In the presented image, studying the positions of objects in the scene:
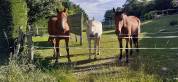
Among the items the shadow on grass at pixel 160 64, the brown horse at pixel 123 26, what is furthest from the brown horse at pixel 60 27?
the shadow on grass at pixel 160 64

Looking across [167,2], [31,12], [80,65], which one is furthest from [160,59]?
[167,2]

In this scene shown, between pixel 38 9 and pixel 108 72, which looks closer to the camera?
pixel 108 72

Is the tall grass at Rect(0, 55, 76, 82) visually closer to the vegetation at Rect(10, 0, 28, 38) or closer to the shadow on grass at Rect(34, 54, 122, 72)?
the shadow on grass at Rect(34, 54, 122, 72)

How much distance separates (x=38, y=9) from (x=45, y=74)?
46.0 ft

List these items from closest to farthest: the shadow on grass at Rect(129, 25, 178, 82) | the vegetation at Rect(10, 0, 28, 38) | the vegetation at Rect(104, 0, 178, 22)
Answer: the shadow on grass at Rect(129, 25, 178, 82) < the vegetation at Rect(10, 0, 28, 38) < the vegetation at Rect(104, 0, 178, 22)

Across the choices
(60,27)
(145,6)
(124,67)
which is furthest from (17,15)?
(145,6)

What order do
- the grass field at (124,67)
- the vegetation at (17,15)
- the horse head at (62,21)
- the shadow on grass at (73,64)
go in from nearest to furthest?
the grass field at (124,67) < the shadow on grass at (73,64) < the vegetation at (17,15) < the horse head at (62,21)

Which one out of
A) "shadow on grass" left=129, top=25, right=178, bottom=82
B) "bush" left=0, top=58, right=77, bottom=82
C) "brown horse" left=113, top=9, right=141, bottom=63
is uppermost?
"brown horse" left=113, top=9, right=141, bottom=63

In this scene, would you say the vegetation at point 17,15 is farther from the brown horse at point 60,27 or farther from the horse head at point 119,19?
the horse head at point 119,19

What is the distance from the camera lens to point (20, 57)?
45.9ft

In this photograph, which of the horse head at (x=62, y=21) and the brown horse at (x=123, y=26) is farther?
the horse head at (x=62, y=21)

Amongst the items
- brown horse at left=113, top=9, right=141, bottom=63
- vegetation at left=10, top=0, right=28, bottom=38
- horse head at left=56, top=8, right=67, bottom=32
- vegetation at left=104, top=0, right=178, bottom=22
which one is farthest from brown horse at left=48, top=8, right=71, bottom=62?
vegetation at left=104, top=0, right=178, bottom=22

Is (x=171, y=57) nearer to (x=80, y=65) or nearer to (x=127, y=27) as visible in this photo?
(x=127, y=27)

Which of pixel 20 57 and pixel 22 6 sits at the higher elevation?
pixel 22 6
